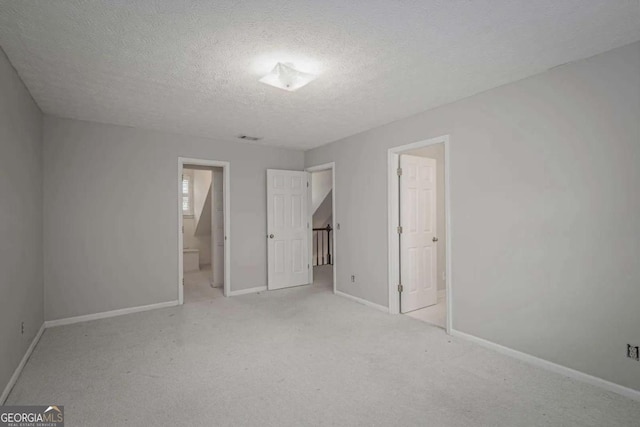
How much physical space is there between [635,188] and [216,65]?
3.14m

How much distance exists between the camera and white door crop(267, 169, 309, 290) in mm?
5273

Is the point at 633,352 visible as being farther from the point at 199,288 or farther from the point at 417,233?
the point at 199,288

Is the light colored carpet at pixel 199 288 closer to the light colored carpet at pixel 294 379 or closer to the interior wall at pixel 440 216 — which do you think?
the light colored carpet at pixel 294 379

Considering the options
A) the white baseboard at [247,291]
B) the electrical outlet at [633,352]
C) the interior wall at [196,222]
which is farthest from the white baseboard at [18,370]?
the interior wall at [196,222]

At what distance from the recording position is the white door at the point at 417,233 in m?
4.08

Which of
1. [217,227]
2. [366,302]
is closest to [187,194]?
[217,227]

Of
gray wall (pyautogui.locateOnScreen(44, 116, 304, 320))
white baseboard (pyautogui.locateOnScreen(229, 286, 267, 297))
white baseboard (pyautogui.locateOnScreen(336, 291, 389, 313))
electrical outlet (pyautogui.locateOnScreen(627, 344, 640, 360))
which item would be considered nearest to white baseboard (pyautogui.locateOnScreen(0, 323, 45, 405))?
gray wall (pyautogui.locateOnScreen(44, 116, 304, 320))

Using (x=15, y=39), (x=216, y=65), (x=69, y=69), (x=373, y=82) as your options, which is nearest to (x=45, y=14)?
(x=15, y=39)

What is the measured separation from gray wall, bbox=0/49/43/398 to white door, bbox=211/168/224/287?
2322 mm

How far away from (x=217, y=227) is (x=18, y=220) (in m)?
2.86

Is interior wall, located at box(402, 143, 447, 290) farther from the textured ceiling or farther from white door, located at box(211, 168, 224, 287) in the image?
white door, located at box(211, 168, 224, 287)

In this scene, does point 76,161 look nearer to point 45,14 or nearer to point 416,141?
point 45,14

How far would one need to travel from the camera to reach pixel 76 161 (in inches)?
151

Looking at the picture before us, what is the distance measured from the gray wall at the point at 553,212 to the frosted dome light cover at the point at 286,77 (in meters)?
1.68
